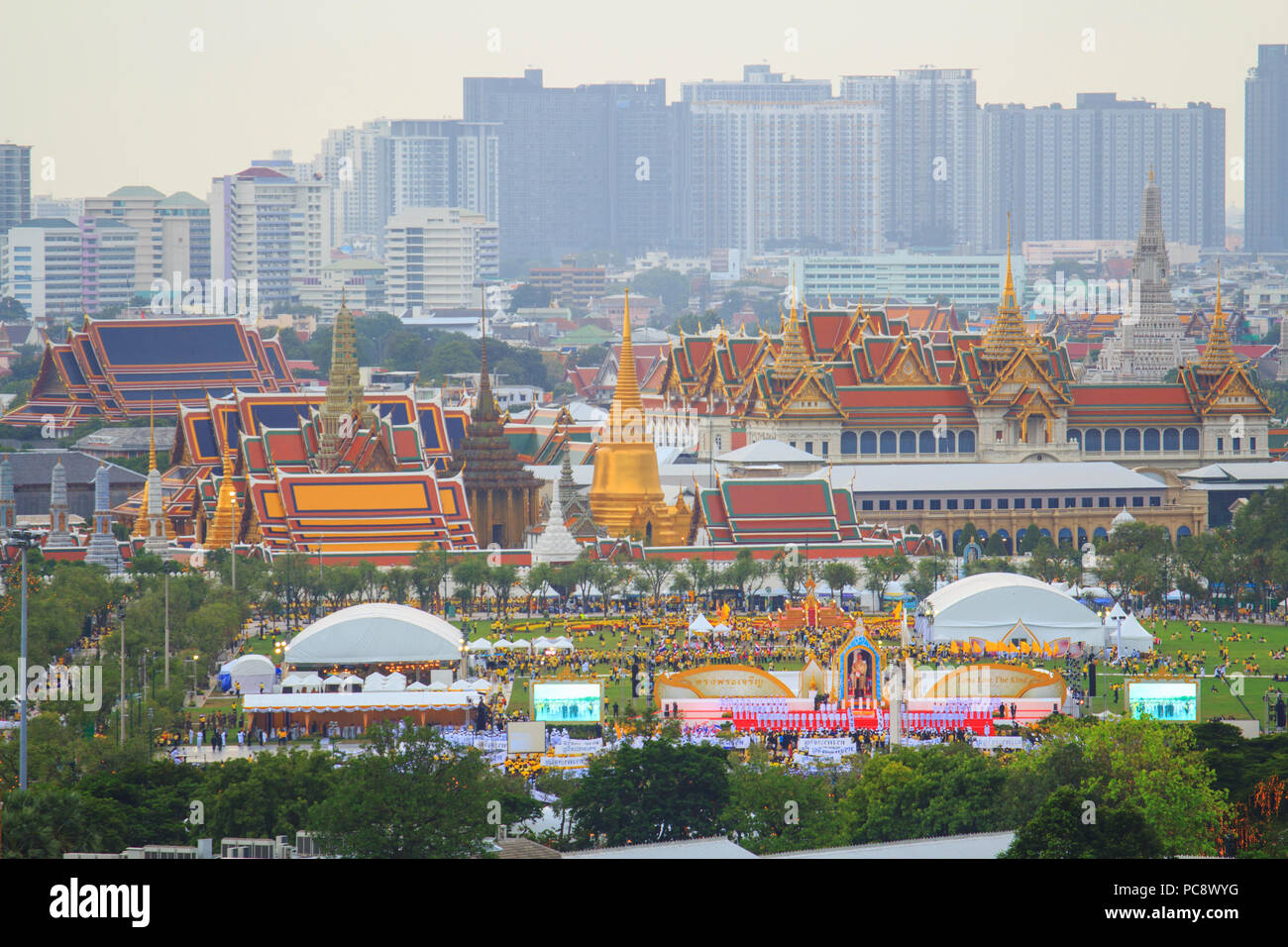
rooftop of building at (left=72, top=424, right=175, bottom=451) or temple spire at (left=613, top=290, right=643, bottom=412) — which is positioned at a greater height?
temple spire at (left=613, top=290, right=643, bottom=412)

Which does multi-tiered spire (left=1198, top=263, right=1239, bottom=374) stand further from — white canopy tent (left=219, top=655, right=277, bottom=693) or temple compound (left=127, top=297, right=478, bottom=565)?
white canopy tent (left=219, top=655, right=277, bottom=693)

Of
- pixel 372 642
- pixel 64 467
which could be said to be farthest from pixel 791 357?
pixel 372 642

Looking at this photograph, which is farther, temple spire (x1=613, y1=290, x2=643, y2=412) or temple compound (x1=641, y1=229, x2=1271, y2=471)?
temple compound (x1=641, y1=229, x2=1271, y2=471)

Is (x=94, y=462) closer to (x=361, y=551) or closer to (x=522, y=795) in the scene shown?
(x=361, y=551)

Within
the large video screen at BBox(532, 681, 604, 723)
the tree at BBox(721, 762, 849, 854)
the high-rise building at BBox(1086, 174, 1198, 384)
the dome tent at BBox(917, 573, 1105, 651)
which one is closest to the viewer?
the tree at BBox(721, 762, 849, 854)

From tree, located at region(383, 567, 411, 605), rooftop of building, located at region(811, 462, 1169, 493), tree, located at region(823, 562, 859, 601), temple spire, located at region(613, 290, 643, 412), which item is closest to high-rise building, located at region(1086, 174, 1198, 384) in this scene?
rooftop of building, located at region(811, 462, 1169, 493)

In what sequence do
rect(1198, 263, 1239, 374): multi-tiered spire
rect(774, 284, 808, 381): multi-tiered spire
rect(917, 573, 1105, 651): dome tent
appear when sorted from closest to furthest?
rect(917, 573, 1105, 651): dome tent, rect(774, 284, 808, 381): multi-tiered spire, rect(1198, 263, 1239, 374): multi-tiered spire

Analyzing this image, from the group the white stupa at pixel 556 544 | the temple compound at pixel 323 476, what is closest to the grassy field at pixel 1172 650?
the white stupa at pixel 556 544

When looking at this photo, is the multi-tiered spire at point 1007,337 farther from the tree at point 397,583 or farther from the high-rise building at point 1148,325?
the high-rise building at point 1148,325
